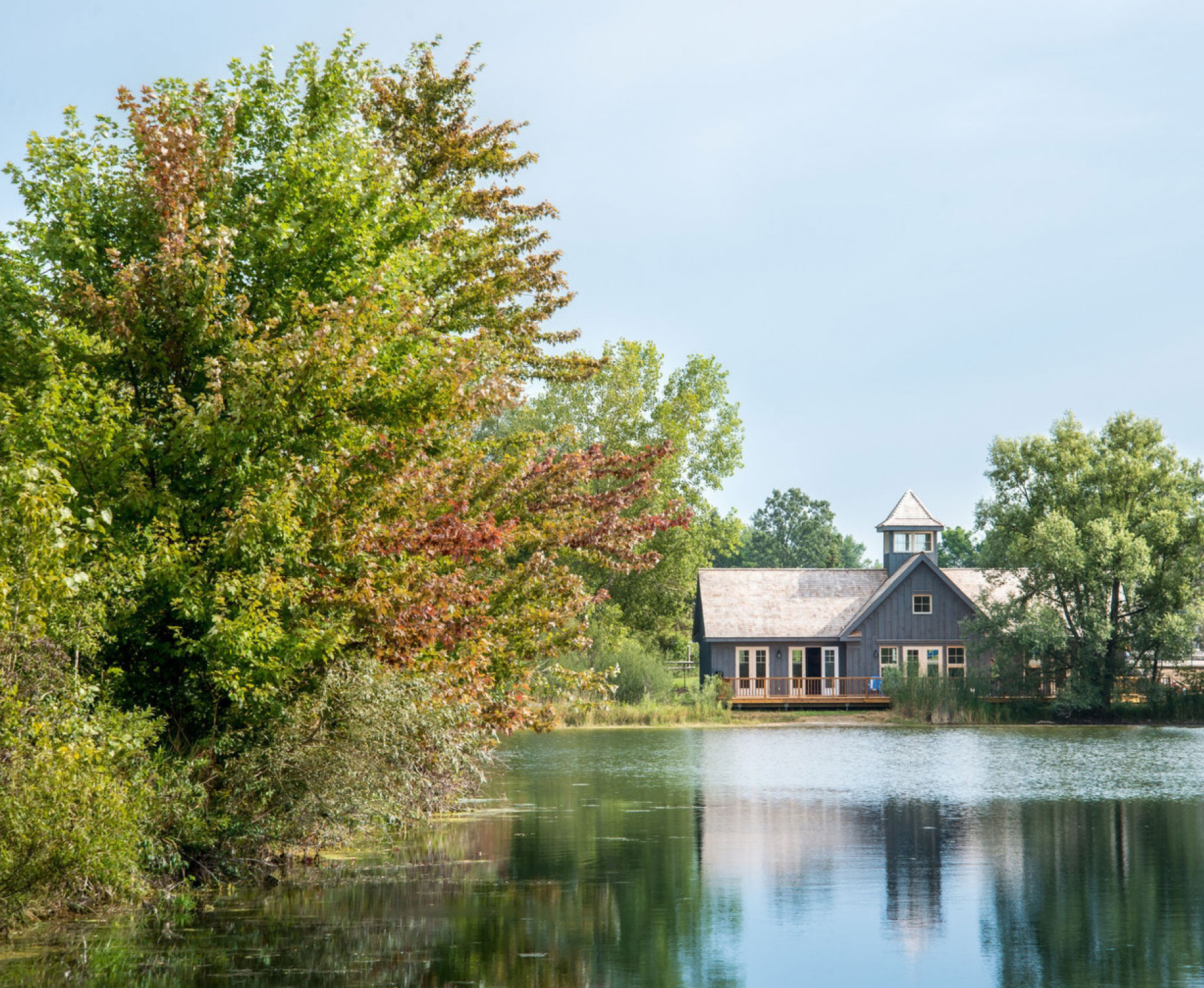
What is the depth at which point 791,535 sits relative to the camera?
13638cm

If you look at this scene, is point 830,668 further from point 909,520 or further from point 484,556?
point 484,556

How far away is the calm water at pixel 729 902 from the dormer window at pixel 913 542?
115 feet

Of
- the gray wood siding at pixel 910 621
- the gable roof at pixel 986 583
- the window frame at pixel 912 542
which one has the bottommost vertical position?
the gray wood siding at pixel 910 621

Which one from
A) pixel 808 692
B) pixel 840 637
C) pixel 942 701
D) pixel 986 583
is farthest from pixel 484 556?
pixel 986 583

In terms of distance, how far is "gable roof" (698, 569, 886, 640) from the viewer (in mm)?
56750

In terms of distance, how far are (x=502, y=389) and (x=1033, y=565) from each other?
38164mm

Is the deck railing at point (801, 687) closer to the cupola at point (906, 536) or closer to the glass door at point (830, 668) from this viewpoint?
the glass door at point (830, 668)

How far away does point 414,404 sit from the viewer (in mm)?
15133

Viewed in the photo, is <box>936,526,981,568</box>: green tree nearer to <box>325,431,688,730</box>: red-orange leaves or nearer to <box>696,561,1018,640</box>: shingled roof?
<box>696,561,1018,640</box>: shingled roof

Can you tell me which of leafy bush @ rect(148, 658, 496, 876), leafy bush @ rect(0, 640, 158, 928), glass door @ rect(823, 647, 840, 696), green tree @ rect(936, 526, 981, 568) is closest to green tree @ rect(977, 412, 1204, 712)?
glass door @ rect(823, 647, 840, 696)

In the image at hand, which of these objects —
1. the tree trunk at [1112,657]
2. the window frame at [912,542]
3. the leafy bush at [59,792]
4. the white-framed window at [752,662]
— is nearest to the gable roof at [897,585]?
the window frame at [912,542]

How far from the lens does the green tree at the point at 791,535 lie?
130250 millimetres

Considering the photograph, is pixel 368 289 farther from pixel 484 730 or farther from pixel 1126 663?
pixel 1126 663

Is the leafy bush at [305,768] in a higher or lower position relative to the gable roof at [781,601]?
lower
